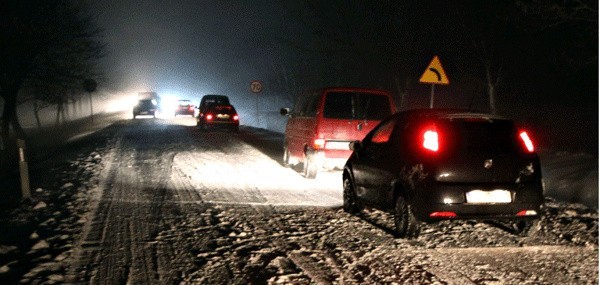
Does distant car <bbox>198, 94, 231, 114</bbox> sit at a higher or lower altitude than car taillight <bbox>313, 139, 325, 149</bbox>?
higher

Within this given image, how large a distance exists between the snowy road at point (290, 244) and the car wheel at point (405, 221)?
13 cm

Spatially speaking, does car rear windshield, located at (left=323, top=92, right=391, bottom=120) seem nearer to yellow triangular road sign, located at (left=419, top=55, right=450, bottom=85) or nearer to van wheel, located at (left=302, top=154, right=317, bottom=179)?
van wheel, located at (left=302, top=154, right=317, bottom=179)

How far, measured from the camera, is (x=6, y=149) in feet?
76.2

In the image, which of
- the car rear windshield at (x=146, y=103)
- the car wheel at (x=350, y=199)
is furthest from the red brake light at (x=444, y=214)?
the car rear windshield at (x=146, y=103)

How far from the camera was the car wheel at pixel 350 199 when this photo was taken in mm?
7742

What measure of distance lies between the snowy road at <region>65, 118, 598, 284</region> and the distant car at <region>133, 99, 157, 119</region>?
30.0 m

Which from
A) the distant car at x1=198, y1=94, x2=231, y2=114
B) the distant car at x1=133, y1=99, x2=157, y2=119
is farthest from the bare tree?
the distant car at x1=133, y1=99, x2=157, y2=119

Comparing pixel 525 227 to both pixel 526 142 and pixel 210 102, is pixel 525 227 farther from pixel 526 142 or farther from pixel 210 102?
pixel 210 102

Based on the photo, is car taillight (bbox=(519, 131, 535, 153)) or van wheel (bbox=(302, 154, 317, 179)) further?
van wheel (bbox=(302, 154, 317, 179))

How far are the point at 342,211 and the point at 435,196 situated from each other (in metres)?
2.41

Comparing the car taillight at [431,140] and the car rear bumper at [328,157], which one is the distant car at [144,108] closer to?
the car rear bumper at [328,157]

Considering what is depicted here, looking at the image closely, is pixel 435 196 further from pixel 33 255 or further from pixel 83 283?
pixel 33 255

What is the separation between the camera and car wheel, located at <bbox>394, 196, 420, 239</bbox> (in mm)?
6066

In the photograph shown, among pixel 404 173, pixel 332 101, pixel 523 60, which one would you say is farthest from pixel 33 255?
pixel 523 60
